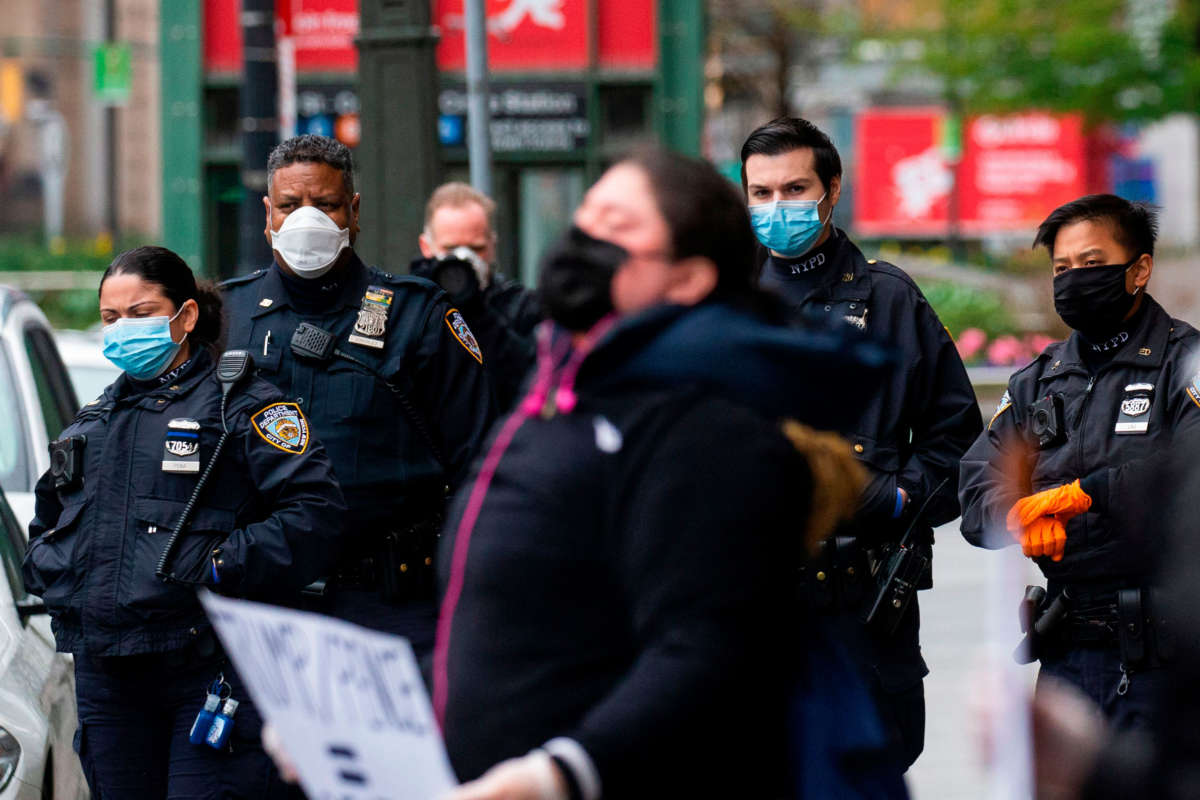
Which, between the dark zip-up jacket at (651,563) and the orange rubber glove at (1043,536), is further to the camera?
the orange rubber glove at (1043,536)

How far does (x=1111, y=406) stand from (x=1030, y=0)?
2250 cm

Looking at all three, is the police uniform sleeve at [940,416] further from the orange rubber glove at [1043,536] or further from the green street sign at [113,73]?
the green street sign at [113,73]

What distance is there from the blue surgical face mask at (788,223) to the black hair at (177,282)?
4.54 ft

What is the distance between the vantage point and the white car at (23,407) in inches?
240

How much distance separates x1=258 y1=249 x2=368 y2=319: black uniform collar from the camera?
484 centimetres

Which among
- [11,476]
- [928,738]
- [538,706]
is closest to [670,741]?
[538,706]

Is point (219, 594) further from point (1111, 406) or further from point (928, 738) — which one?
point (928, 738)

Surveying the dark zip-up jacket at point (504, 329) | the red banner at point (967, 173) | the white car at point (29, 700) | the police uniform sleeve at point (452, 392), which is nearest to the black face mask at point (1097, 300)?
the police uniform sleeve at point (452, 392)

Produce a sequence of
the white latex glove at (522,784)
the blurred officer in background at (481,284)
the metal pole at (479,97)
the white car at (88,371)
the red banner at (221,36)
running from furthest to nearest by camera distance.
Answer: the red banner at (221,36) < the metal pole at (479,97) < the white car at (88,371) < the blurred officer in background at (481,284) < the white latex glove at (522,784)

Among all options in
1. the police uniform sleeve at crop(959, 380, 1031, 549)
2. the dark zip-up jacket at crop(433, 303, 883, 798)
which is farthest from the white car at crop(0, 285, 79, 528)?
the dark zip-up jacket at crop(433, 303, 883, 798)

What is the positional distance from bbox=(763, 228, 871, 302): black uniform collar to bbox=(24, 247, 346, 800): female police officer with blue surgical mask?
137cm

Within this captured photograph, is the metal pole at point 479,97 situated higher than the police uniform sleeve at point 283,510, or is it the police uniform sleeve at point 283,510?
the metal pole at point 479,97

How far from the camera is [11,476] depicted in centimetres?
611

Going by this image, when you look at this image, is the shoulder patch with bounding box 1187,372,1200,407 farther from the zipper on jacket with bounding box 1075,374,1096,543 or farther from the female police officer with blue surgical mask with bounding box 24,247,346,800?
the female police officer with blue surgical mask with bounding box 24,247,346,800
